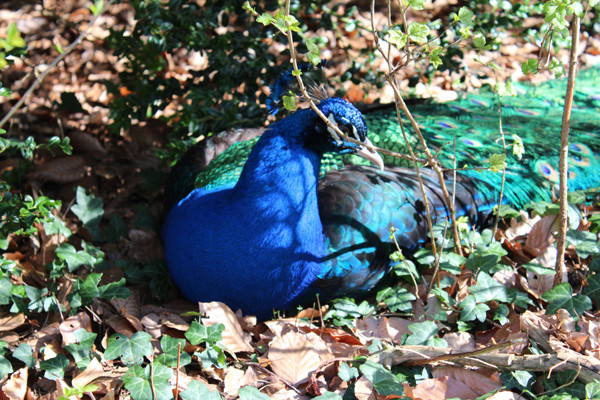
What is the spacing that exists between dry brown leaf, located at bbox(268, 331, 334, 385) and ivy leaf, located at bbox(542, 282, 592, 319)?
823mm

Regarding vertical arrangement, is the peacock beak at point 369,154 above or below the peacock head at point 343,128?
below

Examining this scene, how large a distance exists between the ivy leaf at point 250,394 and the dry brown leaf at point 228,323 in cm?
34

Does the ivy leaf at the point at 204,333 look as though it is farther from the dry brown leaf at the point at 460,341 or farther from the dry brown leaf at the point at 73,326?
the dry brown leaf at the point at 460,341

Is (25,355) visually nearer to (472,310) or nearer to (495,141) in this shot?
(472,310)

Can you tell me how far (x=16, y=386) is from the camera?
2.04 m

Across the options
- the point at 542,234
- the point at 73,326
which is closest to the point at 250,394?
the point at 73,326

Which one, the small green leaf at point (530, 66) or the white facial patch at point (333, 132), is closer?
the small green leaf at point (530, 66)

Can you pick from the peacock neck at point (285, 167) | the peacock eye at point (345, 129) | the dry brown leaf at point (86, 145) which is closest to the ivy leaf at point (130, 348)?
the peacock neck at point (285, 167)

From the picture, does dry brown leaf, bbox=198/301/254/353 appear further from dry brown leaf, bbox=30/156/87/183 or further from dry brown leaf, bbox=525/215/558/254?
dry brown leaf, bbox=30/156/87/183

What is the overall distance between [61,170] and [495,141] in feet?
7.44

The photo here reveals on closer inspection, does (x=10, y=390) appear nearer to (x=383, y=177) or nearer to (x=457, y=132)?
(x=383, y=177)

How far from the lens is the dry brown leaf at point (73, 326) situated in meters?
2.21

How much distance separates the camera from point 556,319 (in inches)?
89.2

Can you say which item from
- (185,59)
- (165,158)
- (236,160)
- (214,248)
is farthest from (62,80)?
(214,248)
